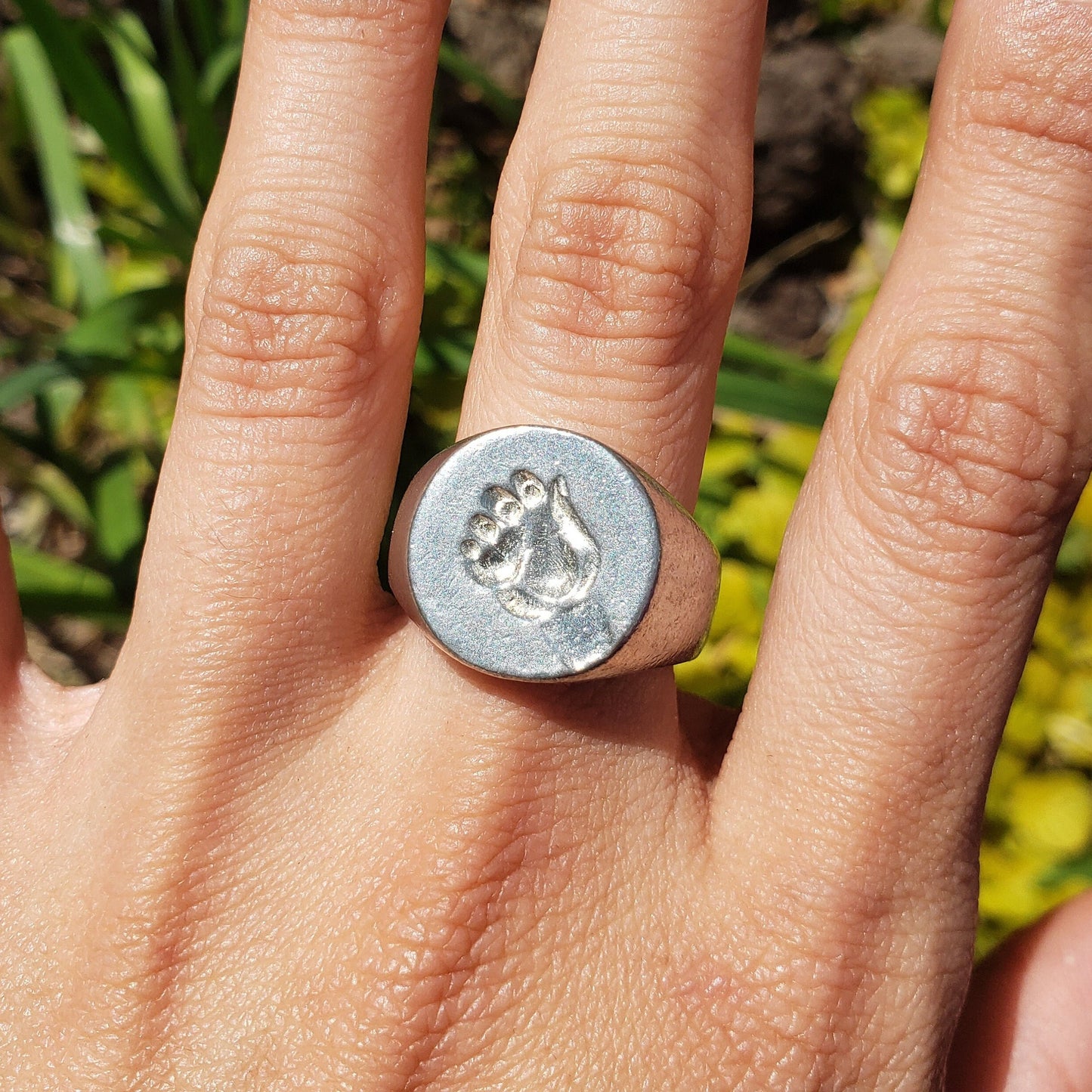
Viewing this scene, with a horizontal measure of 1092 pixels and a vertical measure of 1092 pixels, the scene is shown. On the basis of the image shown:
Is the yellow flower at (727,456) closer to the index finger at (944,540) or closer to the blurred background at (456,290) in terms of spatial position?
the blurred background at (456,290)

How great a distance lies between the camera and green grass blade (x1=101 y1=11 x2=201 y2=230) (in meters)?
2.36

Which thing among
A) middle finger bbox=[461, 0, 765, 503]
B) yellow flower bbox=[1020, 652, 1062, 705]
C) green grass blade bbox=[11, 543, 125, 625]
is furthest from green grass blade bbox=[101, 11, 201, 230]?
yellow flower bbox=[1020, 652, 1062, 705]

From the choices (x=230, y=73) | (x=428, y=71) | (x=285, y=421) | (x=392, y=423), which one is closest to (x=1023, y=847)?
(x=392, y=423)

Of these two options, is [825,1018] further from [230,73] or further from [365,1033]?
[230,73]

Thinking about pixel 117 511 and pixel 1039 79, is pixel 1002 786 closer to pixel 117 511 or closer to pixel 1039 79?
pixel 1039 79

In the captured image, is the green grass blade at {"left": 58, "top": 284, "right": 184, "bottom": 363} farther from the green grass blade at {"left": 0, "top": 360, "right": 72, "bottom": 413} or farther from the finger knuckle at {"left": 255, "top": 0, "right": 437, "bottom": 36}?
the finger knuckle at {"left": 255, "top": 0, "right": 437, "bottom": 36}

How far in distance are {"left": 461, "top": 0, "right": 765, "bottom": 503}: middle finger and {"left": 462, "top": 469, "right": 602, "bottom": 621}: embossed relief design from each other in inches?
7.3

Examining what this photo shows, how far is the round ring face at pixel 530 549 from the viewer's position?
1.19 meters

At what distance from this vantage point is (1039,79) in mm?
1309

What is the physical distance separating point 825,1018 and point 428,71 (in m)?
1.41

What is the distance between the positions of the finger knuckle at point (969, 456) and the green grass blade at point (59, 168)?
191 cm

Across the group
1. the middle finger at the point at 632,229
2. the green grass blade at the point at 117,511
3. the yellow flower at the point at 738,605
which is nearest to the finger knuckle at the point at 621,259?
the middle finger at the point at 632,229

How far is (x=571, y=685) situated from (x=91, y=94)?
1.51 meters

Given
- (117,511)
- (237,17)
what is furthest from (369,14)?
(117,511)
